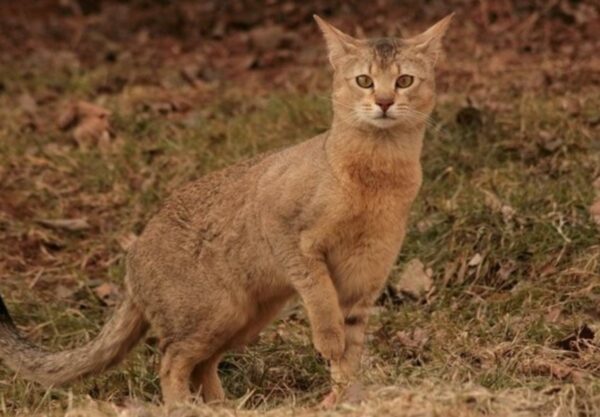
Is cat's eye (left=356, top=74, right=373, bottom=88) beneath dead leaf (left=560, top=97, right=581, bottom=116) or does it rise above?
above

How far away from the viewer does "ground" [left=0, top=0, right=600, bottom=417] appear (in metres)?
5.87

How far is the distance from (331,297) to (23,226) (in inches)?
123

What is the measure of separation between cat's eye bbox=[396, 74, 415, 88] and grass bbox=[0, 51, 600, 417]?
3.93ft

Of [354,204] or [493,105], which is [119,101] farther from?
[354,204]

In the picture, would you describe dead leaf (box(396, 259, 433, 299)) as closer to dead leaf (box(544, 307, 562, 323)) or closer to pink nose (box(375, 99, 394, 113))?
dead leaf (box(544, 307, 562, 323))

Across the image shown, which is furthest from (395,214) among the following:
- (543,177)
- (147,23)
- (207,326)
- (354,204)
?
(147,23)

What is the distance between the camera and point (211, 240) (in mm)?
6004

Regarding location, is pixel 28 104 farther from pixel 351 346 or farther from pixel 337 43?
pixel 351 346

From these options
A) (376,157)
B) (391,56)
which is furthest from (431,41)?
(376,157)

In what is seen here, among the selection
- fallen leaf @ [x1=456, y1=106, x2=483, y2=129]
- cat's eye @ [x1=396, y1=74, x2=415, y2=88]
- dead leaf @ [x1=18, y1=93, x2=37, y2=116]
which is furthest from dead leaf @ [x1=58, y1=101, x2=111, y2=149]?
cat's eye @ [x1=396, y1=74, x2=415, y2=88]

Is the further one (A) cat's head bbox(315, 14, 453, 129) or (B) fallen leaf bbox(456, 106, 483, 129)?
(B) fallen leaf bbox(456, 106, 483, 129)

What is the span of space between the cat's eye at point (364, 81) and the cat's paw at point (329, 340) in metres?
1.01

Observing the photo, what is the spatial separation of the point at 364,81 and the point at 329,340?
1089mm

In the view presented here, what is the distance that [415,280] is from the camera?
7.18 metres
